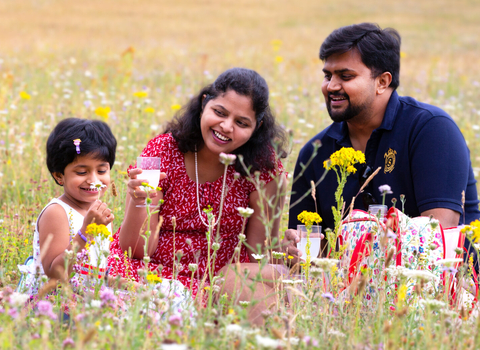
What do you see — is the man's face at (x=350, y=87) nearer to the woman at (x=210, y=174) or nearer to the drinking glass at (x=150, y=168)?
the woman at (x=210, y=174)

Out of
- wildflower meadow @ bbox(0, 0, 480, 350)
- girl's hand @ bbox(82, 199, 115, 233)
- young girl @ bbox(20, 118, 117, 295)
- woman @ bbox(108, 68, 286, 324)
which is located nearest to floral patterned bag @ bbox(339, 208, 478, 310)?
wildflower meadow @ bbox(0, 0, 480, 350)

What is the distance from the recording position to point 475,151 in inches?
239

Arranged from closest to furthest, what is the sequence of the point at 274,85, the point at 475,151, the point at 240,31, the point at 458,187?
the point at 458,187
the point at 475,151
the point at 274,85
the point at 240,31

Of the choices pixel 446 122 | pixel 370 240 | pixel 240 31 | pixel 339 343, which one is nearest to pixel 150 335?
pixel 339 343

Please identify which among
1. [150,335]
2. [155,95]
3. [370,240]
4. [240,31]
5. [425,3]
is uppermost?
[425,3]

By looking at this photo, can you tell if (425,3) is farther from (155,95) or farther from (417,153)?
(417,153)

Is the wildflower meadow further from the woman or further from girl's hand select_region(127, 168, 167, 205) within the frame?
the woman

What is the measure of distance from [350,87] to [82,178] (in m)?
1.52

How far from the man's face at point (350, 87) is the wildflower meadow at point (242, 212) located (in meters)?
0.36

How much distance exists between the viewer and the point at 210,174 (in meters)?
3.36

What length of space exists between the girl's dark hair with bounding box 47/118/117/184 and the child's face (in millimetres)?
28

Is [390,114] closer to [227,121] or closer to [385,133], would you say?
[385,133]

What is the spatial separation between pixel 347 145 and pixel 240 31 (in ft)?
66.6

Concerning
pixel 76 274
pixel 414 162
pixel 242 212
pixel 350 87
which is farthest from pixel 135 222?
pixel 414 162
